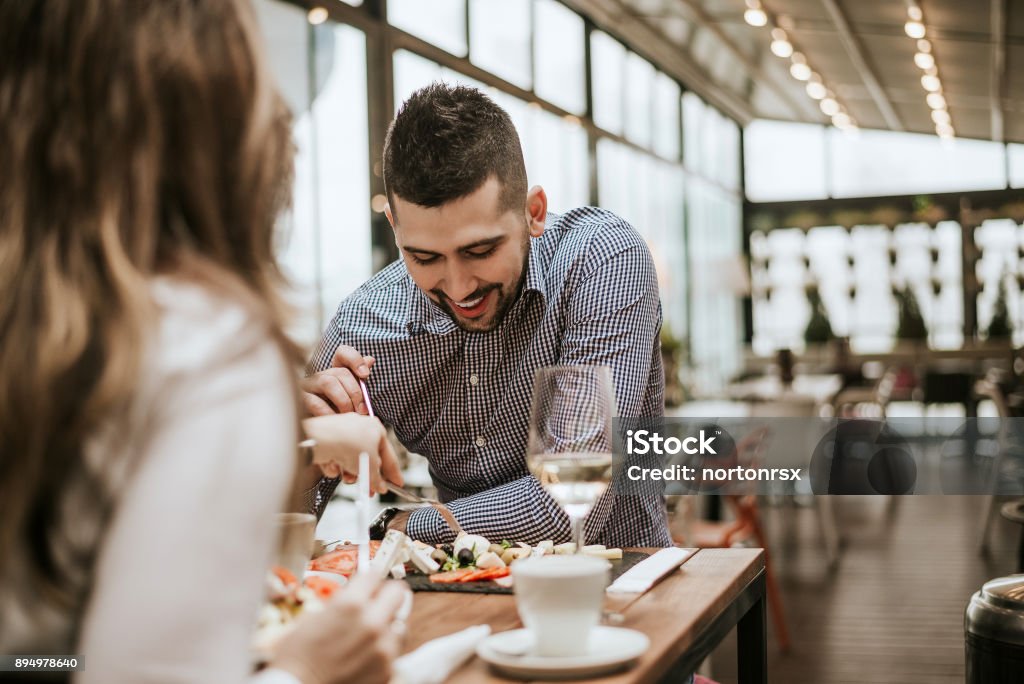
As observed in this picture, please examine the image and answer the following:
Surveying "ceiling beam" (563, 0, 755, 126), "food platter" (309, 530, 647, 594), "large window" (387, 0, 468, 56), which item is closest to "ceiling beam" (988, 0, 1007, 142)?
"ceiling beam" (563, 0, 755, 126)

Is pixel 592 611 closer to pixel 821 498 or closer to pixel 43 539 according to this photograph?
pixel 43 539

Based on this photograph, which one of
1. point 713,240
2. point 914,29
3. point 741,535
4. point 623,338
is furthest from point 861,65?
point 623,338

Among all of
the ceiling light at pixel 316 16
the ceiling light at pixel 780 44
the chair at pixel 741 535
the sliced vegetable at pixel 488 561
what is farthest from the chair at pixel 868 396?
the sliced vegetable at pixel 488 561

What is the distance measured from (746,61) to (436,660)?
37.7 ft

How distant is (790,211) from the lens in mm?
14367

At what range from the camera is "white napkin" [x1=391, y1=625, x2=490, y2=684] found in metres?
0.81

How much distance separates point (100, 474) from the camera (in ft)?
2.04

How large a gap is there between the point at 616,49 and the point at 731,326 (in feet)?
16.5

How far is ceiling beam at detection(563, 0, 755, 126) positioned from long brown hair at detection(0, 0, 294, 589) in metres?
8.51

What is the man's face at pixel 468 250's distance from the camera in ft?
5.05

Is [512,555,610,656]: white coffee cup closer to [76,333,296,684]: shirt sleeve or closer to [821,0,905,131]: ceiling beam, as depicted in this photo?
[76,333,296,684]: shirt sleeve

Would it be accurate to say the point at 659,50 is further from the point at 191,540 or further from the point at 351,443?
the point at 191,540

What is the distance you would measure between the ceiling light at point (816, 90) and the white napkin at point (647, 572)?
37.5 feet

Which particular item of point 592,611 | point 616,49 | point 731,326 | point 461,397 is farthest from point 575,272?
point 731,326
